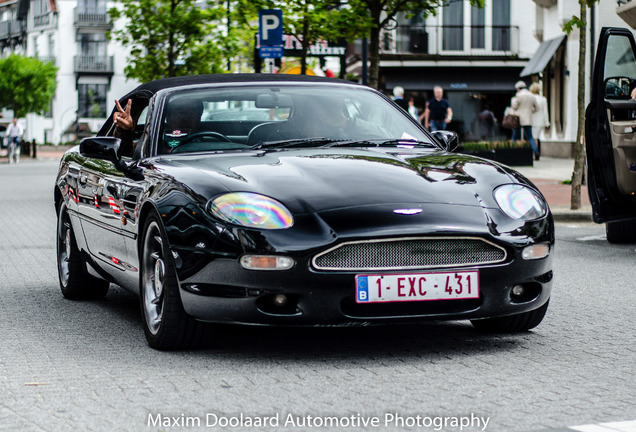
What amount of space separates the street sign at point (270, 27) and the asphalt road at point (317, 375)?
12262 millimetres

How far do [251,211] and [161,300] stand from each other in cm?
80

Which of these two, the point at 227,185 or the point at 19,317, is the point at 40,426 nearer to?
the point at 227,185

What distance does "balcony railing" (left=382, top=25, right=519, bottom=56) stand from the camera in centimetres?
4941

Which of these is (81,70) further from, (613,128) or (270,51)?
(613,128)

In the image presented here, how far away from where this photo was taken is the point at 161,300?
228 inches

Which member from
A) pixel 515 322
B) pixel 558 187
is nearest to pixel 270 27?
pixel 558 187

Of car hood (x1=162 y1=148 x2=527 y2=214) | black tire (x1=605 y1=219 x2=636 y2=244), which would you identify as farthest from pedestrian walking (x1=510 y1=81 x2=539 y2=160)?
car hood (x1=162 y1=148 x2=527 y2=214)

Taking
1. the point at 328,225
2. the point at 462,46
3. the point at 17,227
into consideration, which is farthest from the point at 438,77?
the point at 328,225

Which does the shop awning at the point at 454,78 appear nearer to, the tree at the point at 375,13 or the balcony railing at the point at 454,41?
the balcony railing at the point at 454,41

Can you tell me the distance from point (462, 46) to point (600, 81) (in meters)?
40.4

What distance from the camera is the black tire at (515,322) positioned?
19.7 feet

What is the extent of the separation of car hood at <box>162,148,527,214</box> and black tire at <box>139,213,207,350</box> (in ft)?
1.15

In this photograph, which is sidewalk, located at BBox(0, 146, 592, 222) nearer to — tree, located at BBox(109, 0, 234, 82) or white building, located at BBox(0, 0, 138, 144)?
tree, located at BBox(109, 0, 234, 82)

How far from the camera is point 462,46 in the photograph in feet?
164
